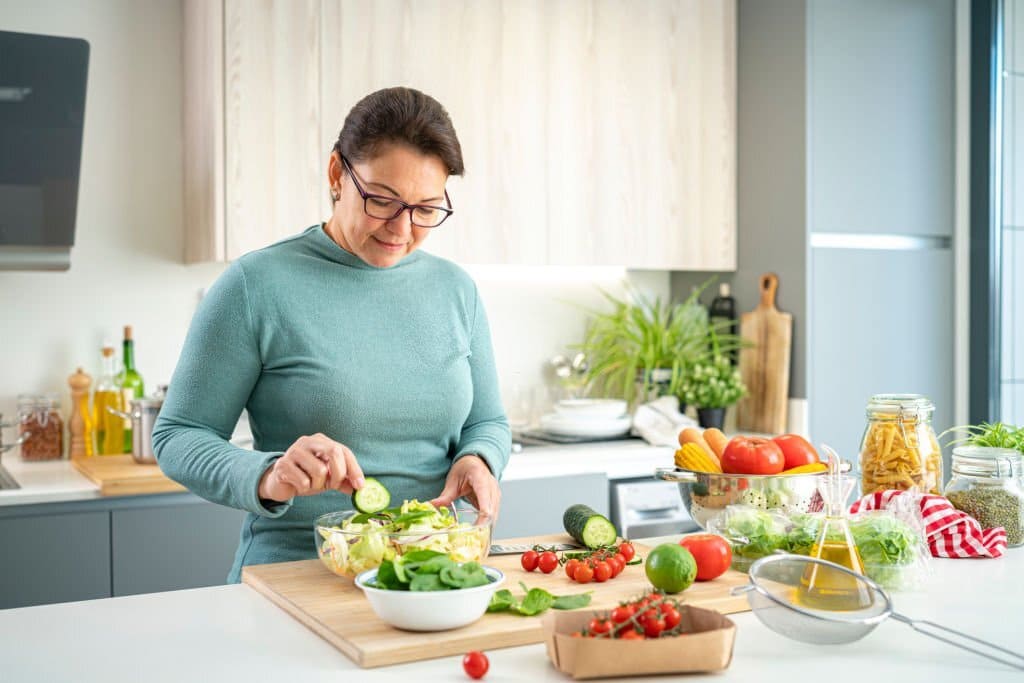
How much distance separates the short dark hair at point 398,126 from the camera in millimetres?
1768

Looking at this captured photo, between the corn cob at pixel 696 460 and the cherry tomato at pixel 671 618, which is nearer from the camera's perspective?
the cherry tomato at pixel 671 618

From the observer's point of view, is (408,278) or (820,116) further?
(820,116)

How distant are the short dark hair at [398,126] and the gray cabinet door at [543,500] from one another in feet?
4.92

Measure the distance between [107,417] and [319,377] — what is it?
162cm

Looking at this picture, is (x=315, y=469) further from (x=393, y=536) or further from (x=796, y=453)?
(x=796, y=453)

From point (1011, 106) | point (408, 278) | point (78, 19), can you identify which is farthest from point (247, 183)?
point (1011, 106)

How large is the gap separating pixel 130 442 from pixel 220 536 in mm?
566

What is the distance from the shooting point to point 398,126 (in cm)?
177

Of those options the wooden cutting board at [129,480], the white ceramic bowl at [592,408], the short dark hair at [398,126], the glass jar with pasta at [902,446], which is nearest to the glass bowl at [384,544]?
the short dark hair at [398,126]

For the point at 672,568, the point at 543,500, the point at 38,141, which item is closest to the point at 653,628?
the point at 672,568

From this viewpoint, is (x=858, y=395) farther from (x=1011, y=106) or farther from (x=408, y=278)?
(x=408, y=278)

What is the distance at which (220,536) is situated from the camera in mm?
2812

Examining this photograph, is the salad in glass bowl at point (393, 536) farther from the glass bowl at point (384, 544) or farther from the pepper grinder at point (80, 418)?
the pepper grinder at point (80, 418)

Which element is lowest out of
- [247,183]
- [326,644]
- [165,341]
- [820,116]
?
[326,644]
